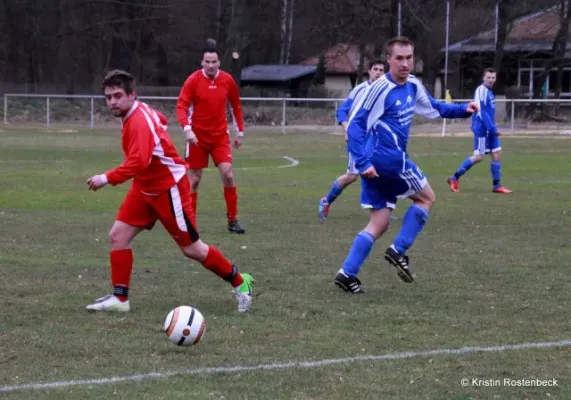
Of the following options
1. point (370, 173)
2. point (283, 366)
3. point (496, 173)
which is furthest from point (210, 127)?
point (496, 173)

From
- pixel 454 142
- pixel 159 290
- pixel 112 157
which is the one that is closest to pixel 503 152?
pixel 454 142

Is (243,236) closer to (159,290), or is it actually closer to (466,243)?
(466,243)

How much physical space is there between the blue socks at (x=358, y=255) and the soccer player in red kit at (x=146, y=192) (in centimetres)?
90

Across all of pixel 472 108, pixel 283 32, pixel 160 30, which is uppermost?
pixel 283 32

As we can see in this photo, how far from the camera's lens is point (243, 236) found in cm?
1095

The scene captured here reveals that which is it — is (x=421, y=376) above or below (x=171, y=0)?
below

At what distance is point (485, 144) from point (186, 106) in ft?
22.4

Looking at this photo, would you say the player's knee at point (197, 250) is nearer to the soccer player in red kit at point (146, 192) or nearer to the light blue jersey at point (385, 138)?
the soccer player in red kit at point (146, 192)

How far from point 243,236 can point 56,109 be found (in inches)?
1262

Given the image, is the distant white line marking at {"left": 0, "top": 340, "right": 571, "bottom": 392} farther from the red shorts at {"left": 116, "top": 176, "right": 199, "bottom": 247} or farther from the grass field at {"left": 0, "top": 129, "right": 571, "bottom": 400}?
the red shorts at {"left": 116, "top": 176, "right": 199, "bottom": 247}

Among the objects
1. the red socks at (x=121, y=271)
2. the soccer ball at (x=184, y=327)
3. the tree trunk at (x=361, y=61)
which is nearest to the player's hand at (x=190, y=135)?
the red socks at (x=121, y=271)

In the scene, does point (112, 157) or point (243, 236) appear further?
point (112, 157)

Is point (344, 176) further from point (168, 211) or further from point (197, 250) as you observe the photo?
point (168, 211)

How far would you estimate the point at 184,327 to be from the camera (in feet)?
18.9
